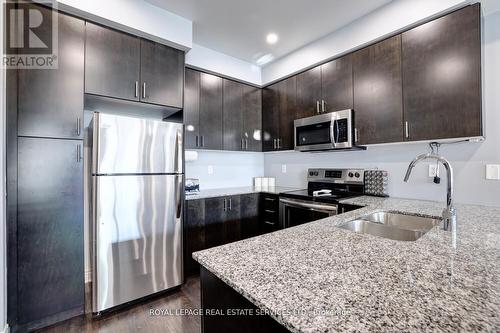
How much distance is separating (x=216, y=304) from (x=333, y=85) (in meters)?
2.46

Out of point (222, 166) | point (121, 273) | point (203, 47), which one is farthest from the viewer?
point (222, 166)

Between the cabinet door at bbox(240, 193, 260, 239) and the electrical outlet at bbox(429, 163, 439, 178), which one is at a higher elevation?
the electrical outlet at bbox(429, 163, 439, 178)

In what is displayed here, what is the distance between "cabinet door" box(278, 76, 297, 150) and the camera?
9.89 feet

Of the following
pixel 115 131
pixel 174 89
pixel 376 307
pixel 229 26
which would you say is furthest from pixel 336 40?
pixel 376 307

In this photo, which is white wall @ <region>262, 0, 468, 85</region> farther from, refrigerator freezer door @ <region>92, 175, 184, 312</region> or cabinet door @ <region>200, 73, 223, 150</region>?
refrigerator freezer door @ <region>92, 175, 184, 312</region>

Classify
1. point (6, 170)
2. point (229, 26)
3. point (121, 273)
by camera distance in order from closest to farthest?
1. point (6, 170)
2. point (121, 273)
3. point (229, 26)

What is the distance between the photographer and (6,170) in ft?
5.08

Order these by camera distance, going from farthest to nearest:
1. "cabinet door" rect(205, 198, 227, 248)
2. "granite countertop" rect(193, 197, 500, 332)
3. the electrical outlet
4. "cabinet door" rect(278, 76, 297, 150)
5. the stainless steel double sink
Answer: "cabinet door" rect(278, 76, 297, 150), "cabinet door" rect(205, 198, 227, 248), the electrical outlet, the stainless steel double sink, "granite countertop" rect(193, 197, 500, 332)

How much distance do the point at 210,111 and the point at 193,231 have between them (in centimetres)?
148

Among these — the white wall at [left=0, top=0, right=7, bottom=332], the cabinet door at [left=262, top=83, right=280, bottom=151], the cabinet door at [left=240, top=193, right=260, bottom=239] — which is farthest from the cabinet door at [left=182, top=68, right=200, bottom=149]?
the white wall at [left=0, top=0, right=7, bottom=332]


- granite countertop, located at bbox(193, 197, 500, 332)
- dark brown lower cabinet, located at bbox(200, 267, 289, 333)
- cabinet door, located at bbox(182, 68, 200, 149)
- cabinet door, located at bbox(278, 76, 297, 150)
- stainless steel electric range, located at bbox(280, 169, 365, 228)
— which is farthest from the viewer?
cabinet door, located at bbox(278, 76, 297, 150)

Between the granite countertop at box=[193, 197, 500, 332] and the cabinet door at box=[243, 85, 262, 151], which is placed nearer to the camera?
the granite countertop at box=[193, 197, 500, 332]

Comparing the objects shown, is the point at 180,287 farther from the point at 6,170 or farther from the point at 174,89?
the point at 174,89

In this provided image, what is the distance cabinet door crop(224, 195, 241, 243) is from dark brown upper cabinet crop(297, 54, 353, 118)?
54.0 inches
